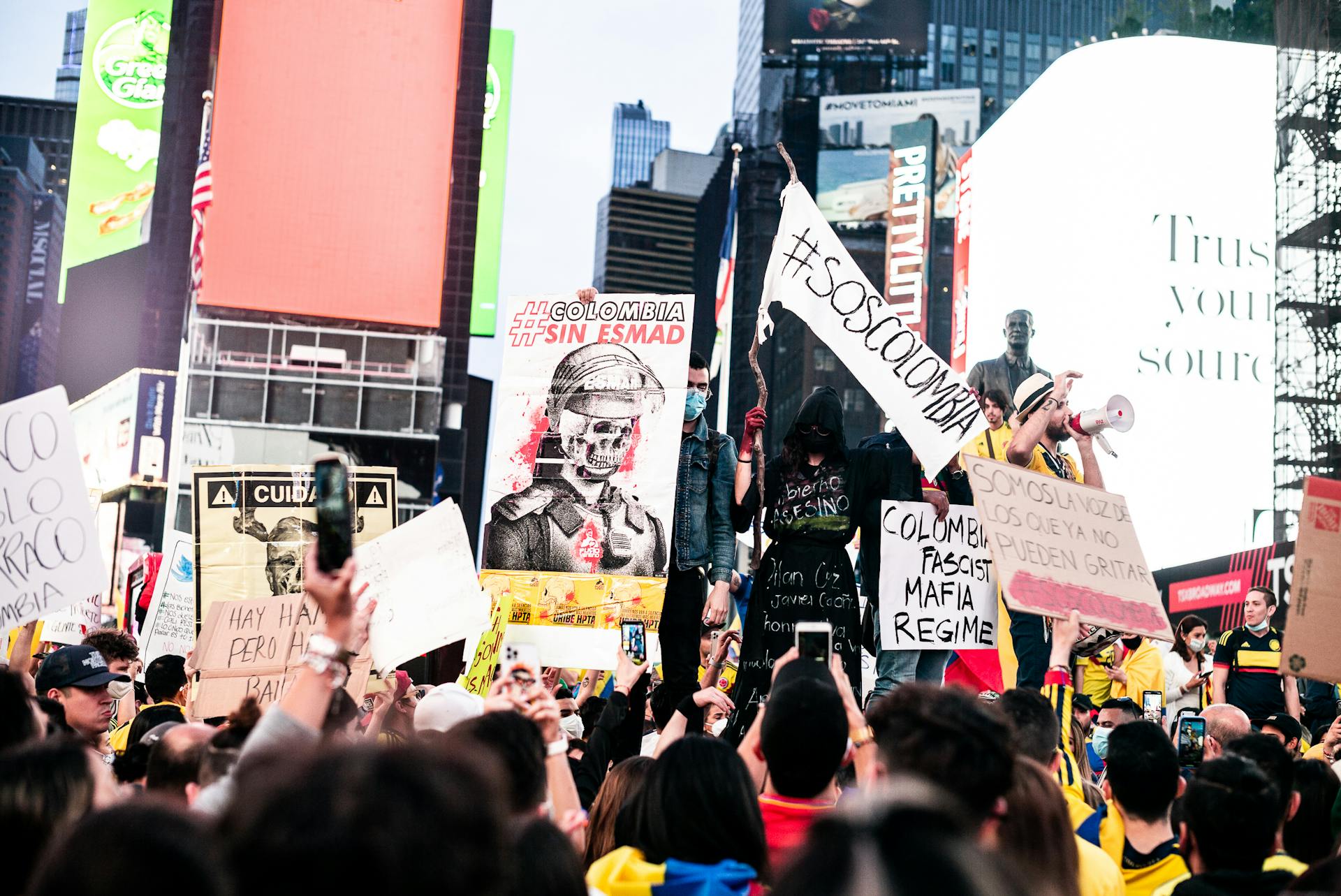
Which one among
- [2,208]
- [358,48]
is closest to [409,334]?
[358,48]

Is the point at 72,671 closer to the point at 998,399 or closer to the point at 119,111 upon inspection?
the point at 998,399

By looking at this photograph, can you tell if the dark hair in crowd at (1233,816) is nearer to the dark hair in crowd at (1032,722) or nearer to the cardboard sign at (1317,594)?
the dark hair in crowd at (1032,722)

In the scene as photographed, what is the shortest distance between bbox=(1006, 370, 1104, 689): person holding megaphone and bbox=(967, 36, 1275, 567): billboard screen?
75.9 ft

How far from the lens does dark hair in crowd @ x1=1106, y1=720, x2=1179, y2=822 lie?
4262mm

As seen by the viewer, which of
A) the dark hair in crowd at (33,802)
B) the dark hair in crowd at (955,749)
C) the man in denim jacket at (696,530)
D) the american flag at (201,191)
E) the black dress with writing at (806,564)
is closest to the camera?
the dark hair in crowd at (33,802)

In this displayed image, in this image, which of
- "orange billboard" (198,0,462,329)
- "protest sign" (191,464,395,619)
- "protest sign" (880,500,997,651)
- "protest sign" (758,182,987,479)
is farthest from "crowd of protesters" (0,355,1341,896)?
"orange billboard" (198,0,462,329)

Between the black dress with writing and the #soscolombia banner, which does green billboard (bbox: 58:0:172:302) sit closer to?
the #soscolombia banner

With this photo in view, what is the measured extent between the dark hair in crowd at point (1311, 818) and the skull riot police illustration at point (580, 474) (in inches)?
165

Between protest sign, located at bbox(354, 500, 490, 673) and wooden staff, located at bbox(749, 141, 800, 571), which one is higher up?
wooden staff, located at bbox(749, 141, 800, 571)

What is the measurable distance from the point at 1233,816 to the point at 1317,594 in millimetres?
2880

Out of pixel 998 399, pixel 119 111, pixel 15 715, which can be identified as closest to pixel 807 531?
pixel 998 399

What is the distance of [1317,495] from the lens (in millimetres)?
6098

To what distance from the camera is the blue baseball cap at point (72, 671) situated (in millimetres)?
6012

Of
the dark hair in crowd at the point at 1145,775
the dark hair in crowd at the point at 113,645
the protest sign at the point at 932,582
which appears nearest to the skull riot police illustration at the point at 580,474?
the protest sign at the point at 932,582
